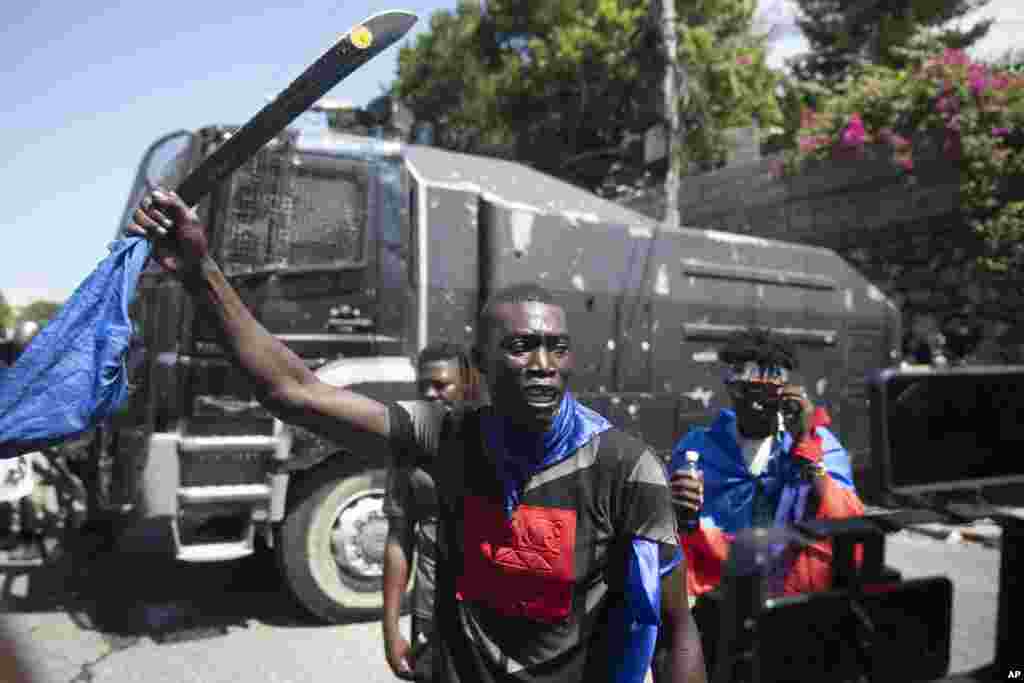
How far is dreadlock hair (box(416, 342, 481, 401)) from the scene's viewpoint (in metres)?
3.20

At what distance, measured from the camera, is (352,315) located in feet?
14.9

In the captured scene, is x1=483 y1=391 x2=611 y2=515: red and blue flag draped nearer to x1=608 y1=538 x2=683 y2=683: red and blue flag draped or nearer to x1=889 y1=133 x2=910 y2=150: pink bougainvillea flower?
x1=608 y1=538 x2=683 y2=683: red and blue flag draped

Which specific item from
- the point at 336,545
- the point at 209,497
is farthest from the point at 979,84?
the point at 209,497

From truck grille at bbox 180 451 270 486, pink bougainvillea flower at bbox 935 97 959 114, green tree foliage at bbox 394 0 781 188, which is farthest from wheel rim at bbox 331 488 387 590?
green tree foliage at bbox 394 0 781 188

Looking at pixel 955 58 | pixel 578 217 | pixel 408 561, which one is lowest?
pixel 408 561

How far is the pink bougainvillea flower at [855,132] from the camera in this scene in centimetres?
921

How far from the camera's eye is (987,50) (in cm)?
775

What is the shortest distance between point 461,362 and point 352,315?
152 centimetres

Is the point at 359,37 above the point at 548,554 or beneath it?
above

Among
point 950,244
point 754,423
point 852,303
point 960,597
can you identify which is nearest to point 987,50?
point 950,244

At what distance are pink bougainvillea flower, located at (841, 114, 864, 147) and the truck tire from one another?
7.44 m

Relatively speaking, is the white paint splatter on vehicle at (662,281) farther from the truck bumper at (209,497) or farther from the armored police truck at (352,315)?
the truck bumper at (209,497)

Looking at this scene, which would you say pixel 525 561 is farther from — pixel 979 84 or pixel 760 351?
pixel 979 84

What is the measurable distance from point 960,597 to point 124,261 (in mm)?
1835
